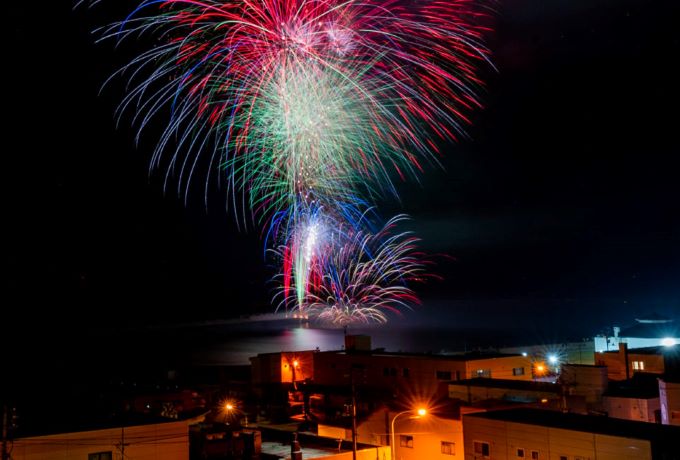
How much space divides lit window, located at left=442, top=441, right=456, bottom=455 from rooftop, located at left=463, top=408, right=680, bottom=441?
1689 millimetres

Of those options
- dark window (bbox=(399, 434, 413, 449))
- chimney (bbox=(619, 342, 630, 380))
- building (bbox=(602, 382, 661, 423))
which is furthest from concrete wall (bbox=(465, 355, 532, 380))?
dark window (bbox=(399, 434, 413, 449))

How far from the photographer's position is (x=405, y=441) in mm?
15180

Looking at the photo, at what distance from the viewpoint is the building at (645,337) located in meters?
30.2

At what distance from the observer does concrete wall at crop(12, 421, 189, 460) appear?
34.1ft

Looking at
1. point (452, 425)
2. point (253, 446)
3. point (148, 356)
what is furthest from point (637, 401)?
point (148, 356)

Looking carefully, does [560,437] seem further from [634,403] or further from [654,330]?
[654,330]

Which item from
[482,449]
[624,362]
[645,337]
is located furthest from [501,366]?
[645,337]

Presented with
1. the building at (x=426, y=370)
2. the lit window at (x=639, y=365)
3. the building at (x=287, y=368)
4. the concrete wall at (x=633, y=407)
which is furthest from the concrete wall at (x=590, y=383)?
the building at (x=287, y=368)

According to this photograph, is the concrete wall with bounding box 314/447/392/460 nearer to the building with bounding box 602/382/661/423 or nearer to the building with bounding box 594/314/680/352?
the building with bounding box 602/382/661/423

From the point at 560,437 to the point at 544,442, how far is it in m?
0.39

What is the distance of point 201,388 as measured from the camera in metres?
26.7

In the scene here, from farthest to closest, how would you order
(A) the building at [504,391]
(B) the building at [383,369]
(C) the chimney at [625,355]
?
(C) the chimney at [625,355], (B) the building at [383,369], (A) the building at [504,391]

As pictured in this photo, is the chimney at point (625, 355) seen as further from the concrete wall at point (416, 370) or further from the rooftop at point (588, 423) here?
the rooftop at point (588, 423)

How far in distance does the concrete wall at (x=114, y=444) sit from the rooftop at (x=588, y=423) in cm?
585
